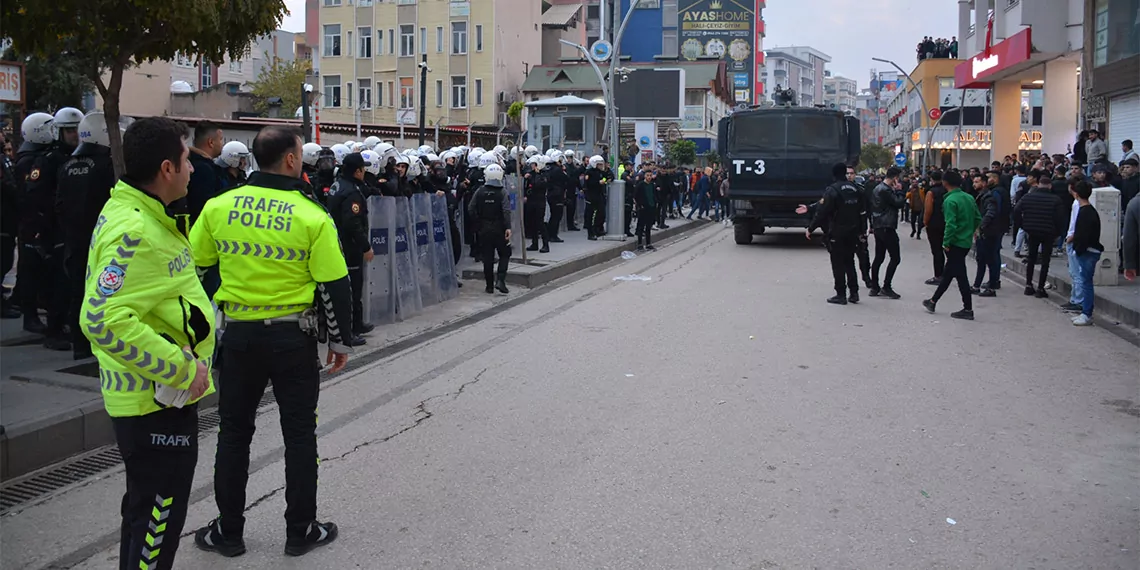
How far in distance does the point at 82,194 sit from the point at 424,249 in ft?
16.9

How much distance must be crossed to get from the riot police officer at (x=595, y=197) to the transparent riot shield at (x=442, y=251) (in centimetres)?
995

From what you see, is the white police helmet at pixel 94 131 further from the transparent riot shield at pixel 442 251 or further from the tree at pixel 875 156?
the tree at pixel 875 156

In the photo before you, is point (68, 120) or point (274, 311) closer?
point (274, 311)

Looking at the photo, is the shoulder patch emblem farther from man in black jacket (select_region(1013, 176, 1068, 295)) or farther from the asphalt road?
man in black jacket (select_region(1013, 176, 1068, 295))

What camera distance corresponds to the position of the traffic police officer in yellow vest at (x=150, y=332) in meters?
3.44

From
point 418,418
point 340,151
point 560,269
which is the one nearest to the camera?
point 418,418

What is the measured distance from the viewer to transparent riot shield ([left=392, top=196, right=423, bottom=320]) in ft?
38.9

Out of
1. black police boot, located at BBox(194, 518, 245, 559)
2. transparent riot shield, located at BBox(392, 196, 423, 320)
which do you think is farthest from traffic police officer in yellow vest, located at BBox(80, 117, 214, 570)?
transparent riot shield, located at BBox(392, 196, 423, 320)

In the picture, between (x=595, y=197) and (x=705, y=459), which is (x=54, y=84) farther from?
(x=705, y=459)

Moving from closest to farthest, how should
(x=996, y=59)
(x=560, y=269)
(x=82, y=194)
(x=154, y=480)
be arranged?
(x=154, y=480) < (x=82, y=194) < (x=560, y=269) < (x=996, y=59)

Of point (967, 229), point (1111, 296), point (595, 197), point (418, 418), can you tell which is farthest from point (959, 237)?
point (595, 197)

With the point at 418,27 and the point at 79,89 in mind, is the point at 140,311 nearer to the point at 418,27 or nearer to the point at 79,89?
the point at 79,89

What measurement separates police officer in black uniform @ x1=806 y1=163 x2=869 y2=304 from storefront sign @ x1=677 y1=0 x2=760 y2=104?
84.5 m

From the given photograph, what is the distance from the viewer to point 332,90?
65.9m
